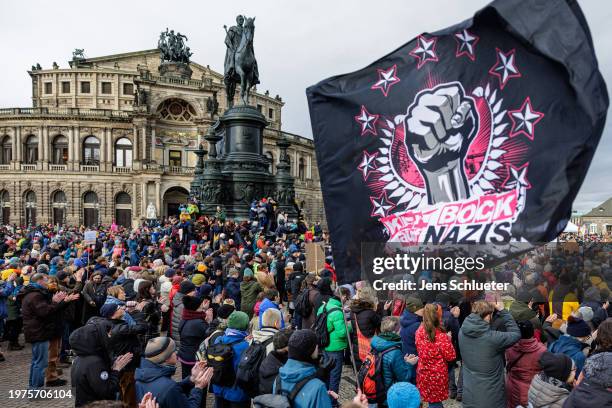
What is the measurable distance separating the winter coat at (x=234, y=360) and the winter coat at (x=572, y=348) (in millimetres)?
3037

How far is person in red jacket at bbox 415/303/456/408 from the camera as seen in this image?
460 centimetres

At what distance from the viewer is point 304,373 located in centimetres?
326

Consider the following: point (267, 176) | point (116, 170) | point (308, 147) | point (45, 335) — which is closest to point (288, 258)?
point (45, 335)

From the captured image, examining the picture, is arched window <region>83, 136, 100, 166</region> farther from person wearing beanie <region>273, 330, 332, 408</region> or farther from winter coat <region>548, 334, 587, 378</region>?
winter coat <region>548, 334, 587, 378</region>

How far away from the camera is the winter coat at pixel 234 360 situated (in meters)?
4.41

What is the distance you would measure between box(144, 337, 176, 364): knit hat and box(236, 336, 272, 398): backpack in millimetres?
747

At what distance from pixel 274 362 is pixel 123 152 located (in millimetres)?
56036

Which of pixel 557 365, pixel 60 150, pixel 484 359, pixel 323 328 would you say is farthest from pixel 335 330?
pixel 60 150

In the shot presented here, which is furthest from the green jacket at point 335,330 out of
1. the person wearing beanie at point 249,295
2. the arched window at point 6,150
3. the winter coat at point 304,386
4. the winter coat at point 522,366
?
the arched window at point 6,150

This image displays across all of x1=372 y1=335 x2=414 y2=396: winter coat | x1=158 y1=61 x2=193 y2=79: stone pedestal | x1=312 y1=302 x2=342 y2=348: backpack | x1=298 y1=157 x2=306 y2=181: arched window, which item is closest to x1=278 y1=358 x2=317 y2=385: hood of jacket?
x1=372 y1=335 x2=414 y2=396: winter coat

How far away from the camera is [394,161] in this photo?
3562 millimetres

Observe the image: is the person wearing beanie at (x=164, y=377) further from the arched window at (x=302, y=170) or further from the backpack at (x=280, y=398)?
the arched window at (x=302, y=170)

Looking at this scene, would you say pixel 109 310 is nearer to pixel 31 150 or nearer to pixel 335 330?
pixel 335 330

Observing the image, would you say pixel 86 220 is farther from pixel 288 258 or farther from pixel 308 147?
pixel 288 258
